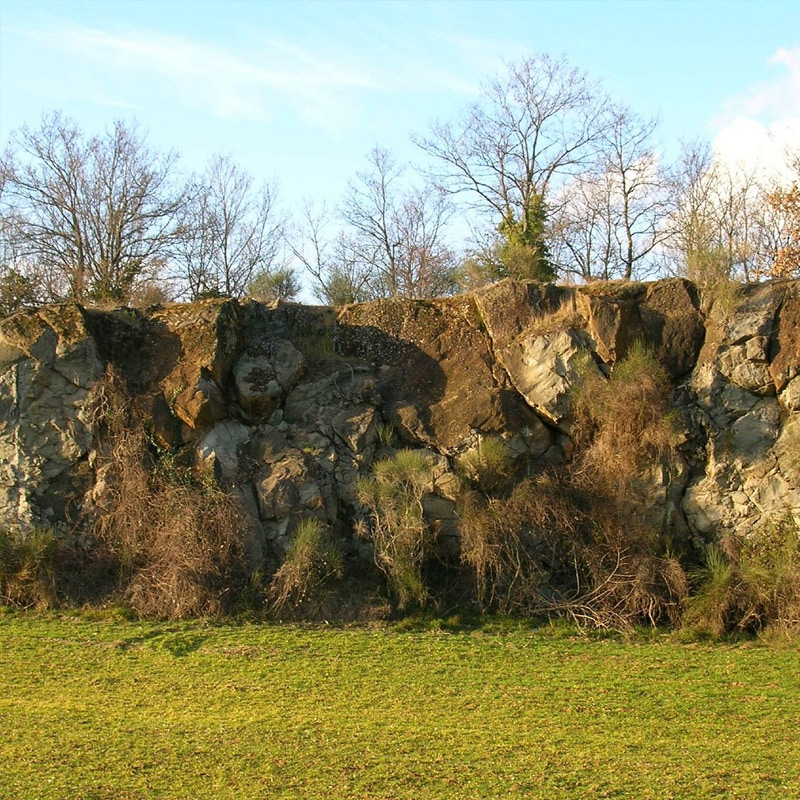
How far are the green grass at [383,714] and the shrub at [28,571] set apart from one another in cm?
59

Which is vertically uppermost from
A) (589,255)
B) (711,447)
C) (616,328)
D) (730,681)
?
(589,255)

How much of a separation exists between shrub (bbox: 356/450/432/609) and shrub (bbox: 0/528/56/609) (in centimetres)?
449

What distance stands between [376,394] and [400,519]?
7.95 feet

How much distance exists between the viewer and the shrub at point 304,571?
1317cm

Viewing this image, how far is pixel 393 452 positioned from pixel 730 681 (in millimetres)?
6112

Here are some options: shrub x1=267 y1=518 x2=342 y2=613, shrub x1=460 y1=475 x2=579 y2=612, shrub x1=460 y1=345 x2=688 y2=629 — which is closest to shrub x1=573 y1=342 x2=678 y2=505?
shrub x1=460 y1=345 x2=688 y2=629

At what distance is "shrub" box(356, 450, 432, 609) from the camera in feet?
44.4

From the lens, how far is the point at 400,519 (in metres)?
13.9

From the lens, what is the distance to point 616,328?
50.0 feet

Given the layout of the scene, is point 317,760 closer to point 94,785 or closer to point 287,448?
point 94,785

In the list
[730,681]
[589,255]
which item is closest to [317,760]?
[730,681]

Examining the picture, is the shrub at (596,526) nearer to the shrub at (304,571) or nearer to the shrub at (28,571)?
the shrub at (304,571)

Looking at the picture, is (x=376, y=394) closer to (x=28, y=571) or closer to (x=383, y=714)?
(x=28, y=571)

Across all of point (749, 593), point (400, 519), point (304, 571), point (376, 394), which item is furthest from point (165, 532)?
point (749, 593)
